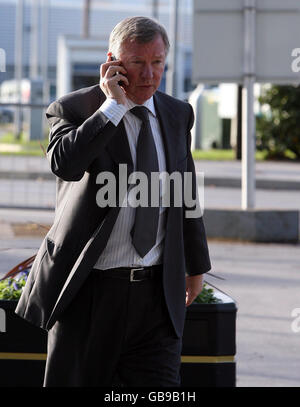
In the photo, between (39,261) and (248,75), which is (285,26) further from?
(39,261)

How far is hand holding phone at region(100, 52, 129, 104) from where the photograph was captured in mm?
3152

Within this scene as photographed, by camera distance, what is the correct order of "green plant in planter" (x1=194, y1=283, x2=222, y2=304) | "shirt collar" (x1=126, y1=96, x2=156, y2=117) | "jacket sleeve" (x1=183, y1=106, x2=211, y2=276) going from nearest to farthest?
"shirt collar" (x1=126, y1=96, x2=156, y2=117) → "jacket sleeve" (x1=183, y1=106, x2=211, y2=276) → "green plant in planter" (x1=194, y1=283, x2=222, y2=304)

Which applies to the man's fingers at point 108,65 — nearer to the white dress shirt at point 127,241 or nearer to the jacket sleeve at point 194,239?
the white dress shirt at point 127,241

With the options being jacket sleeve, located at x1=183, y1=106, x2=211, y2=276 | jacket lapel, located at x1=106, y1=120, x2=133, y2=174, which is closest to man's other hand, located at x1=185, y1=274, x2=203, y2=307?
jacket sleeve, located at x1=183, y1=106, x2=211, y2=276

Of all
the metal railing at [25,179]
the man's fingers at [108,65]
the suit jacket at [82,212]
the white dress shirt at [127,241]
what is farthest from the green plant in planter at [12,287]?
the metal railing at [25,179]

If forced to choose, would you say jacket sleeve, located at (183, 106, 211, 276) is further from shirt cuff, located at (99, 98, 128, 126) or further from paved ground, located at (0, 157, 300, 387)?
paved ground, located at (0, 157, 300, 387)

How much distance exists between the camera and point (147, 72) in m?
3.17

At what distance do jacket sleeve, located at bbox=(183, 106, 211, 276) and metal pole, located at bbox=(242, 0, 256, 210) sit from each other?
290 inches

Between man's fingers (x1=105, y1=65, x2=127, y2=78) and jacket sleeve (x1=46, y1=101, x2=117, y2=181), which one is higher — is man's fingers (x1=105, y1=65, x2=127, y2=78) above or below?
above

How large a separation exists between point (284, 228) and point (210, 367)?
Answer: 705cm

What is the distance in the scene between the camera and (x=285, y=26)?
11.1 metres

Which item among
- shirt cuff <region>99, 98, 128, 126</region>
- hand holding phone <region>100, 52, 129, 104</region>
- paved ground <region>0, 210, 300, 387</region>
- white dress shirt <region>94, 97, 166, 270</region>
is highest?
hand holding phone <region>100, 52, 129, 104</region>

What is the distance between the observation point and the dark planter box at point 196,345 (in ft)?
13.6

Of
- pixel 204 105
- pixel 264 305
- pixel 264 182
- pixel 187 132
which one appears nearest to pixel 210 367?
pixel 187 132
